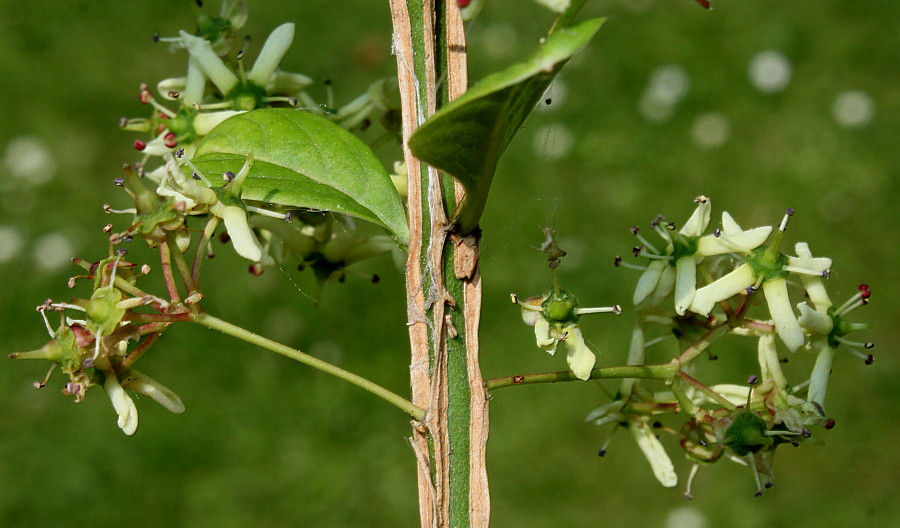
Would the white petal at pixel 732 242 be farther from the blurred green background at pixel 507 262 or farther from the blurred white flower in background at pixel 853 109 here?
Result: the blurred white flower in background at pixel 853 109

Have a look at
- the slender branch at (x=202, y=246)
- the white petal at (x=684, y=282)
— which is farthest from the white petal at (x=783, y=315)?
the slender branch at (x=202, y=246)

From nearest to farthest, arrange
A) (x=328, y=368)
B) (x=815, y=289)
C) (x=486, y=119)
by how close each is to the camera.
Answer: (x=486, y=119) < (x=328, y=368) < (x=815, y=289)

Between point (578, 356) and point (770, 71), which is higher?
point (578, 356)

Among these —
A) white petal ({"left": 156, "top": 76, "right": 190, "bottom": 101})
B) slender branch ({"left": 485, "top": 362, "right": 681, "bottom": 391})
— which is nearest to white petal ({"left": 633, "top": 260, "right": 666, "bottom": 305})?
slender branch ({"left": 485, "top": 362, "right": 681, "bottom": 391})

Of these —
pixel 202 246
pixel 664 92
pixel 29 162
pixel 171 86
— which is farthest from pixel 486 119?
pixel 29 162

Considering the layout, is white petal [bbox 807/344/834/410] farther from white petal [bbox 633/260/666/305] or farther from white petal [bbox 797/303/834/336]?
white petal [bbox 633/260/666/305]

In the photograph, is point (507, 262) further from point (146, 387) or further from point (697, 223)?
point (146, 387)

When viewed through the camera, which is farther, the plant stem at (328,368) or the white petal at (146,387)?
the white petal at (146,387)
